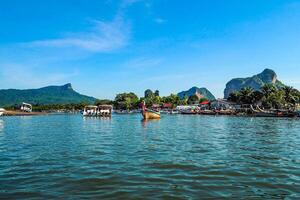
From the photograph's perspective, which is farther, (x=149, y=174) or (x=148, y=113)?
(x=148, y=113)

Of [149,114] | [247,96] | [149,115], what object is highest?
[247,96]

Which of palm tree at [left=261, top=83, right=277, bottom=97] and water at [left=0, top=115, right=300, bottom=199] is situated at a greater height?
palm tree at [left=261, top=83, right=277, bottom=97]

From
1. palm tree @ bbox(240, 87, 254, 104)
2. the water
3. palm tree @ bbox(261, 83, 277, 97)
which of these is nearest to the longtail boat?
the water

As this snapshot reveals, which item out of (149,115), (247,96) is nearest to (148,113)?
(149,115)

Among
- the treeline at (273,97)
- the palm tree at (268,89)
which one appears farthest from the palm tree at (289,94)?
the palm tree at (268,89)

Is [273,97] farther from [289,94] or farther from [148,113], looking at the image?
[148,113]

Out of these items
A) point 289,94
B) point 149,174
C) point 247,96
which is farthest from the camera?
point 247,96

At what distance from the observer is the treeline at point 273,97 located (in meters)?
137

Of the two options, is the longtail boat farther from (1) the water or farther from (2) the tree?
(2) the tree

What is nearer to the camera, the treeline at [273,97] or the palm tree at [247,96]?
the treeline at [273,97]

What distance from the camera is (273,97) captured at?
136 metres

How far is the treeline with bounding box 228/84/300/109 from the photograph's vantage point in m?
137

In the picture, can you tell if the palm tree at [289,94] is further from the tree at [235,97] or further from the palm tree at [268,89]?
the tree at [235,97]

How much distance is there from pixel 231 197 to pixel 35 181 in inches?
306
